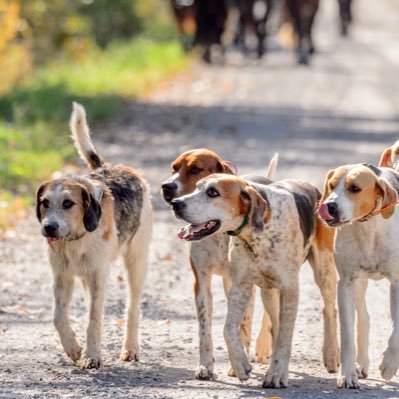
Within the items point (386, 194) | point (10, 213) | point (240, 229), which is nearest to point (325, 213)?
point (386, 194)

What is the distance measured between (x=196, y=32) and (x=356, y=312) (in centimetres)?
2452

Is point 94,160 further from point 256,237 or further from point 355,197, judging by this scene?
point 355,197

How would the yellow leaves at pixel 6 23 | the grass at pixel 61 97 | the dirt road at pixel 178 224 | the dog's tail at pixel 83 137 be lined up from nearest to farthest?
1. the dirt road at pixel 178 224
2. the dog's tail at pixel 83 137
3. the grass at pixel 61 97
4. the yellow leaves at pixel 6 23

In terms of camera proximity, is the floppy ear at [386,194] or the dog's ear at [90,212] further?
the dog's ear at [90,212]

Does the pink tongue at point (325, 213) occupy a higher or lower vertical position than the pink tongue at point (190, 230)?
higher

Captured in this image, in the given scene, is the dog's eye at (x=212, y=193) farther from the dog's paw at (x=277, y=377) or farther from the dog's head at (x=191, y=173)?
the dog's paw at (x=277, y=377)

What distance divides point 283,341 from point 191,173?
1.13 m

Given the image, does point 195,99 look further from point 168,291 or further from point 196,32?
point 168,291

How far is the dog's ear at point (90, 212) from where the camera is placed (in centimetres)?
796

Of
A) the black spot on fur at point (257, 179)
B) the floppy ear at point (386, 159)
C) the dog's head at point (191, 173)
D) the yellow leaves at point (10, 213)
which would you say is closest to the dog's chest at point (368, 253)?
the black spot on fur at point (257, 179)

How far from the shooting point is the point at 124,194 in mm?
8641

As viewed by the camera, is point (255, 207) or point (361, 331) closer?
point (255, 207)

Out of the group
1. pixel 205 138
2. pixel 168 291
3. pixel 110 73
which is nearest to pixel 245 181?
pixel 168 291

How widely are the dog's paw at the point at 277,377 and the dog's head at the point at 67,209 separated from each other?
4.19 feet
